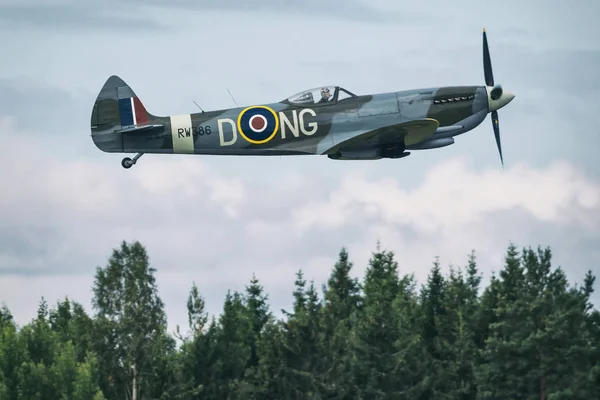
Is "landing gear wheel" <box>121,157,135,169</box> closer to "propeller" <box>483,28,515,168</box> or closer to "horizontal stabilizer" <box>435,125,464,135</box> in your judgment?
"horizontal stabilizer" <box>435,125,464,135</box>

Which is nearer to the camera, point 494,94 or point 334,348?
point 494,94

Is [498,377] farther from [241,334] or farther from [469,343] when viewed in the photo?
[241,334]

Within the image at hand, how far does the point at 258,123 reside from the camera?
113ft

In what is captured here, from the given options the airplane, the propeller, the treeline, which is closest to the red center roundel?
the airplane

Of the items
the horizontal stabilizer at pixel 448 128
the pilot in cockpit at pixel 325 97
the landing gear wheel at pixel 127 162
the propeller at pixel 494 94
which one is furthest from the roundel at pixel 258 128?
the propeller at pixel 494 94

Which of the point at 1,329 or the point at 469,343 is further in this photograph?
the point at 1,329

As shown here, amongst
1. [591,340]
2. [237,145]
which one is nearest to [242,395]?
[591,340]

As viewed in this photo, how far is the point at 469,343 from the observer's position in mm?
60250

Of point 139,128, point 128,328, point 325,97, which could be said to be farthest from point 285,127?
point 128,328

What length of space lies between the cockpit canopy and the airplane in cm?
2

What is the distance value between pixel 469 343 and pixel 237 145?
28.0 meters

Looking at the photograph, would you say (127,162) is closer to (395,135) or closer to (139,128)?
(139,128)

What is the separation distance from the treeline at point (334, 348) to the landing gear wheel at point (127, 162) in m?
22.7

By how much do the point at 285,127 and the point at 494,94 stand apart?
5508mm
